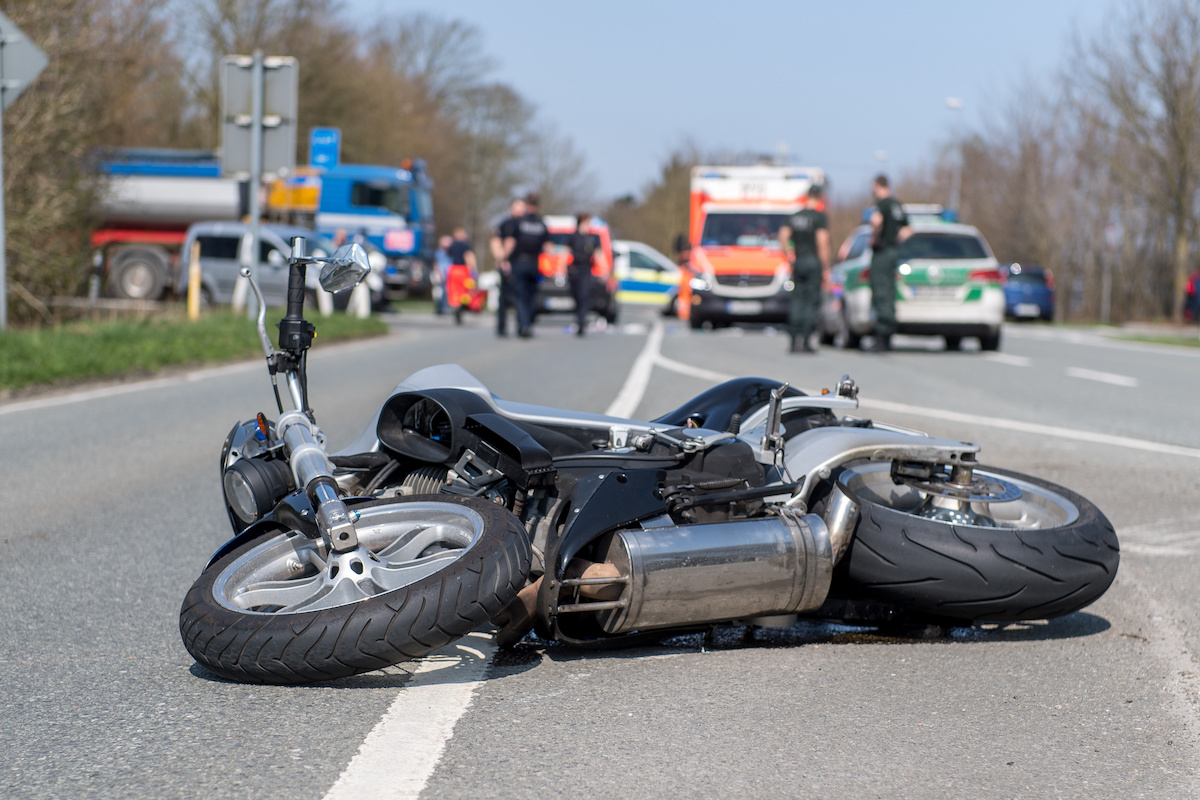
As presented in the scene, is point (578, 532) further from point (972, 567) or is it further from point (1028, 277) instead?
point (1028, 277)

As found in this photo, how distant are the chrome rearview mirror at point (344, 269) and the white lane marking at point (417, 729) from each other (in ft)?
3.47

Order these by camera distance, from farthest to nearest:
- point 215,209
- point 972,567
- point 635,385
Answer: point 215,209
point 635,385
point 972,567

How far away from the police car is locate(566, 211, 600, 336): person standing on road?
16.8ft

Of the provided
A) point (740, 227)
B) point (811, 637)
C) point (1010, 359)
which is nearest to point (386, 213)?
point (740, 227)

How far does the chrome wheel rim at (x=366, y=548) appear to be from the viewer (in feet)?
10.4

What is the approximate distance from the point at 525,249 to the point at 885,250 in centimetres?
541

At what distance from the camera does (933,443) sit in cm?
389

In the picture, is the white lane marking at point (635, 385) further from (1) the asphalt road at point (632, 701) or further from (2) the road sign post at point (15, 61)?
(2) the road sign post at point (15, 61)

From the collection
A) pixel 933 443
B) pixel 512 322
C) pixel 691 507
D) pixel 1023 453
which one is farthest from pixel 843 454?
pixel 512 322

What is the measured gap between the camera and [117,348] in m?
13.1

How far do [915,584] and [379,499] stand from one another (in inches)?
60.1

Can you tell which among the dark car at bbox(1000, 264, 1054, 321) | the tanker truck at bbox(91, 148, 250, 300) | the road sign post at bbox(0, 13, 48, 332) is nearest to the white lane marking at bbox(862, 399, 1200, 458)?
the road sign post at bbox(0, 13, 48, 332)

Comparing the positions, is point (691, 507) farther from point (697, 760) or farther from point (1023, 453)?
point (1023, 453)

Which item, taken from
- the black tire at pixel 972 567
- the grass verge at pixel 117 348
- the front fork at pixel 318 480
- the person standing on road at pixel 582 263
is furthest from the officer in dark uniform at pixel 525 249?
the front fork at pixel 318 480
